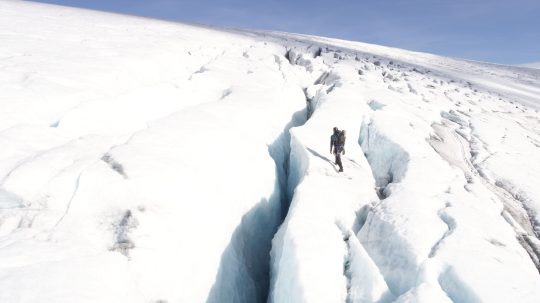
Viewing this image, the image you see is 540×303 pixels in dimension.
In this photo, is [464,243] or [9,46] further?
[9,46]

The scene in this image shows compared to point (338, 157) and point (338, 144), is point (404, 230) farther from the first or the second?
point (338, 144)

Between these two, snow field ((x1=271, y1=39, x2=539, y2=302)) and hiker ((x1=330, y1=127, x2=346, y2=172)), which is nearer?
snow field ((x1=271, y1=39, x2=539, y2=302))

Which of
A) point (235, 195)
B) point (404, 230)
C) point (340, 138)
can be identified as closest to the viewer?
point (404, 230)

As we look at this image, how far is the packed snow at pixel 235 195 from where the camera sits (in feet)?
25.6

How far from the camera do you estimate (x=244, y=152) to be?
512 inches

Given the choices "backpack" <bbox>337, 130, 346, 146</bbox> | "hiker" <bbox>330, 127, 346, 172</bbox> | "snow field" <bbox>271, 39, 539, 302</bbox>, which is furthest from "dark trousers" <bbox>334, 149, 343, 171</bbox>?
"snow field" <bbox>271, 39, 539, 302</bbox>

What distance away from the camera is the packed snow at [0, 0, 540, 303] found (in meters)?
7.81

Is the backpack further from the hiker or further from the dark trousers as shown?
the dark trousers

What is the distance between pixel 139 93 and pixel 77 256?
9.00 m

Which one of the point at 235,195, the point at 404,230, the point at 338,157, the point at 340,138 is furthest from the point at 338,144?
the point at 404,230

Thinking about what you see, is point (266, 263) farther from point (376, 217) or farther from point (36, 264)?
point (36, 264)

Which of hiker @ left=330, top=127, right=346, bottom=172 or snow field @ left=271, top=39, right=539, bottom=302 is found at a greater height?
hiker @ left=330, top=127, right=346, bottom=172

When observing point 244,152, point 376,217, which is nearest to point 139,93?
point 244,152

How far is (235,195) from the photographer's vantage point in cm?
1145
